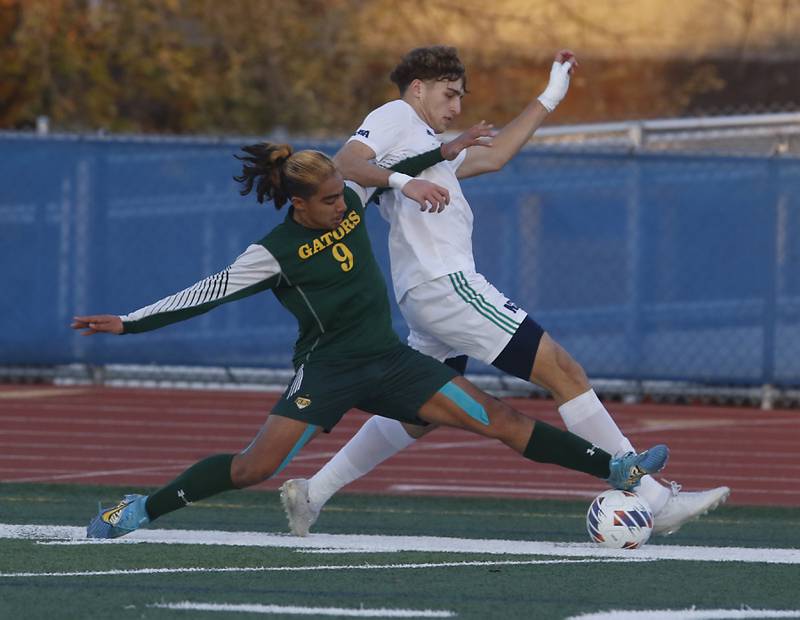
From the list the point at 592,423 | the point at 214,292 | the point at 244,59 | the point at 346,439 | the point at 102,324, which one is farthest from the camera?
the point at 244,59

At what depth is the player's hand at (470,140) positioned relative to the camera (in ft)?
23.7

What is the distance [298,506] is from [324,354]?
704 millimetres

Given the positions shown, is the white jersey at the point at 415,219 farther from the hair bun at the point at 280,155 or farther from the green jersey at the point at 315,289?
the hair bun at the point at 280,155

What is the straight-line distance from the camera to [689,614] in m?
5.60

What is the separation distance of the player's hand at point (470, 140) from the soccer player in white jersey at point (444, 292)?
14 mm

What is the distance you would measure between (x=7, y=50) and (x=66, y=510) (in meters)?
11.8

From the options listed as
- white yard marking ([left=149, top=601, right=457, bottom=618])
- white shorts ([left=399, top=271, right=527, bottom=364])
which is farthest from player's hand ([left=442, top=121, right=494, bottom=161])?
white yard marking ([left=149, top=601, right=457, bottom=618])

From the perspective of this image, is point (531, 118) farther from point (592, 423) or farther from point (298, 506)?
point (298, 506)

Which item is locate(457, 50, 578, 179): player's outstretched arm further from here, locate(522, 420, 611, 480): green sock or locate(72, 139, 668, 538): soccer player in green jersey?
locate(522, 420, 611, 480): green sock

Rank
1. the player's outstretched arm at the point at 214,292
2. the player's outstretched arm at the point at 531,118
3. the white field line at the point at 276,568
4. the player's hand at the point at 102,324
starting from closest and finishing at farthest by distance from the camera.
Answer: the white field line at the point at 276,568 < the player's hand at the point at 102,324 < the player's outstretched arm at the point at 214,292 < the player's outstretched arm at the point at 531,118

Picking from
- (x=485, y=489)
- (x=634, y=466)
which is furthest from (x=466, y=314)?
(x=485, y=489)

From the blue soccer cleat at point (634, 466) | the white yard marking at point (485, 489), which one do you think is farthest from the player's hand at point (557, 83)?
the white yard marking at point (485, 489)

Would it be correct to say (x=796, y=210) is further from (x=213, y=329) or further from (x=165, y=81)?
(x=165, y=81)

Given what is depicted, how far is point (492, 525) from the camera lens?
8258 mm
